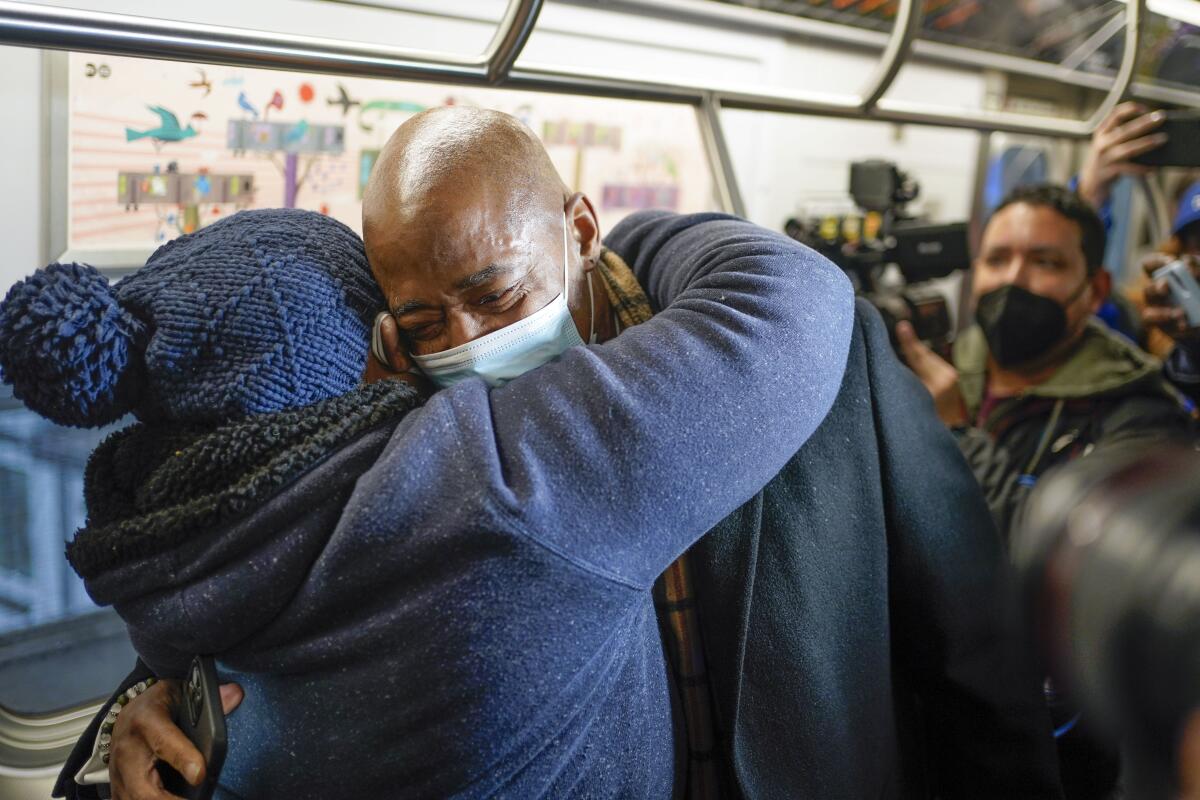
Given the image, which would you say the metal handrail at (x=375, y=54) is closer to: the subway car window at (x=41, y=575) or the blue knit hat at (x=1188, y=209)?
the subway car window at (x=41, y=575)

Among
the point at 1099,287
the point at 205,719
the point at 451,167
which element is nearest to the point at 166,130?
the point at 451,167

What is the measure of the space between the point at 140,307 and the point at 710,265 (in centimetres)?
66

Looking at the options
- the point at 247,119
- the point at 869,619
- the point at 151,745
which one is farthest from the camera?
the point at 247,119

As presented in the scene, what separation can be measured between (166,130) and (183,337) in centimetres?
107

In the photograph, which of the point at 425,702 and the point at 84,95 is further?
the point at 84,95

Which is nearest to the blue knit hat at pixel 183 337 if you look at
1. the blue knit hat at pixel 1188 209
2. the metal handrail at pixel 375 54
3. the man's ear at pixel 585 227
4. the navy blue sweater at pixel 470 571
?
the navy blue sweater at pixel 470 571

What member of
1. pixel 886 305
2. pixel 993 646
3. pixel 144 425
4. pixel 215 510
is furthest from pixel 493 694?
pixel 886 305

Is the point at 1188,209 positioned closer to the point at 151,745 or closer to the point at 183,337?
the point at 183,337

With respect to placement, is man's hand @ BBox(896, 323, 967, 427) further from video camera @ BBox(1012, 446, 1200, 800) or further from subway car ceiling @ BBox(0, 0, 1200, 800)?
video camera @ BBox(1012, 446, 1200, 800)

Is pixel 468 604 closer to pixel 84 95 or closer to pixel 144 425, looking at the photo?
pixel 144 425

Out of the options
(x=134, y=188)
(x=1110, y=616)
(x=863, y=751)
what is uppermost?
(x=134, y=188)

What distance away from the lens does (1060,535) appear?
584mm

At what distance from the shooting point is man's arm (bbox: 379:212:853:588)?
29.5 inches

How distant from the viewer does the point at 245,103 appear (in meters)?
1.73
